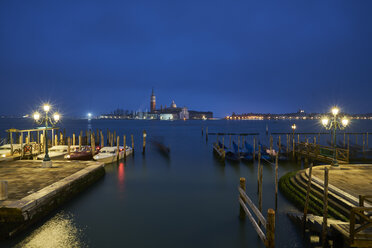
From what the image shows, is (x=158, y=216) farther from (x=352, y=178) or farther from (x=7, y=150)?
(x=7, y=150)

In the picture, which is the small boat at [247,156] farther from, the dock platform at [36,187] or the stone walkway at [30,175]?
the stone walkway at [30,175]

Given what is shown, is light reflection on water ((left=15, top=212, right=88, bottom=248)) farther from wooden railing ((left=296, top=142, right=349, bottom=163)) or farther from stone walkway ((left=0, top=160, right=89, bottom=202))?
wooden railing ((left=296, top=142, right=349, bottom=163))

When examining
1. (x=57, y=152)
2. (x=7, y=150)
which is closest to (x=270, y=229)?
(x=57, y=152)

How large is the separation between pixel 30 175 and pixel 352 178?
14.8m

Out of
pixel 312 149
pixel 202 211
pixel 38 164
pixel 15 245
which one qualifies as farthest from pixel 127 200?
pixel 312 149

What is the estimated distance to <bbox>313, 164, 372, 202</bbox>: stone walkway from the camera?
8.52 metres

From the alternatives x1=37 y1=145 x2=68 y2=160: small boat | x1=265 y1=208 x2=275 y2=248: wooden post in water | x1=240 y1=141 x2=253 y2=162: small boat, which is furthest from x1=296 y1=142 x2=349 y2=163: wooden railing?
x1=37 y1=145 x2=68 y2=160: small boat

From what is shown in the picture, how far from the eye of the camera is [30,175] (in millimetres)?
11266

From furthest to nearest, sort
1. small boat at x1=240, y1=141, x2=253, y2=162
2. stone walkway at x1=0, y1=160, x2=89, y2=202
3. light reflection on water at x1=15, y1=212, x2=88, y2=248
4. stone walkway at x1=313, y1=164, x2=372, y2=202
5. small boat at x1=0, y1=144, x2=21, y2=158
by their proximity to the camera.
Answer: small boat at x1=240, y1=141, x2=253, y2=162
small boat at x1=0, y1=144, x2=21, y2=158
stone walkway at x1=0, y1=160, x2=89, y2=202
stone walkway at x1=313, y1=164, x2=372, y2=202
light reflection on water at x1=15, y1=212, x2=88, y2=248

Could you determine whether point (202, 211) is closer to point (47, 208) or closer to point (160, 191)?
point (160, 191)

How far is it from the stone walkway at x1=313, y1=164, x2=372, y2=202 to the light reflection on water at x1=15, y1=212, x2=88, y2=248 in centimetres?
942

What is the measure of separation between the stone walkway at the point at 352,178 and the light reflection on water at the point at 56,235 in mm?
9418

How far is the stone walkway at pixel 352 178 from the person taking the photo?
852 cm

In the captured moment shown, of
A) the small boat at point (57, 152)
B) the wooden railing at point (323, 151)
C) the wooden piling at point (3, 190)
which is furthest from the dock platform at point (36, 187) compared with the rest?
the wooden railing at point (323, 151)
